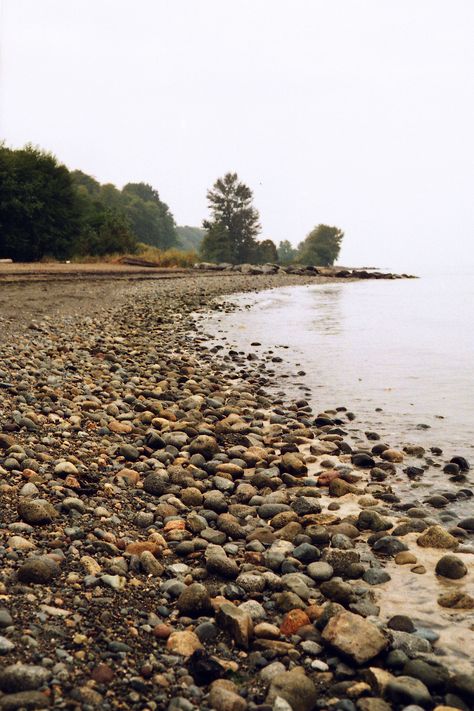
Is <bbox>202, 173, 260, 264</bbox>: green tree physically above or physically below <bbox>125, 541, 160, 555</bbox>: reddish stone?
above

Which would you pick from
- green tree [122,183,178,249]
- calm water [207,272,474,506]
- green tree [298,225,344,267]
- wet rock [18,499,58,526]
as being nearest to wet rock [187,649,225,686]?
wet rock [18,499,58,526]

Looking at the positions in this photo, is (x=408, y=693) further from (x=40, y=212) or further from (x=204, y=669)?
(x=40, y=212)

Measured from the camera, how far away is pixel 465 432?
6.30m

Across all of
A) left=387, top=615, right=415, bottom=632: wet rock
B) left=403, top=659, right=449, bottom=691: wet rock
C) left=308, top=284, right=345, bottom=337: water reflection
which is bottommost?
left=387, top=615, right=415, bottom=632: wet rock

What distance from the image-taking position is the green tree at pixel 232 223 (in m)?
70.2

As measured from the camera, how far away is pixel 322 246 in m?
94.9

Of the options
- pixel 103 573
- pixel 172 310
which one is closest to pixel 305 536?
pixel 103 573

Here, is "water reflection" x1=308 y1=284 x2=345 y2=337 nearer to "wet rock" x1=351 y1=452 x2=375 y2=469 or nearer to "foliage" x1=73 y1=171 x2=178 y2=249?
"wet rock" x1=351 y1=452 x2=375 y2=469

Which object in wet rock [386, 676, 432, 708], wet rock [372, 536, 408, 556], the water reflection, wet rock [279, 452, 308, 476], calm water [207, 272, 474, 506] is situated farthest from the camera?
the water reflection

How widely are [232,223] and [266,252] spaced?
226 inches

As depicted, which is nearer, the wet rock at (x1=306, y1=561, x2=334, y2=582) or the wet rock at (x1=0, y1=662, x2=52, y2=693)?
the wet rock at (x1=0, y1=662, x2=52, y2=693)

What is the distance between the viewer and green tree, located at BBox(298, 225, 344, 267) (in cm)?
9394

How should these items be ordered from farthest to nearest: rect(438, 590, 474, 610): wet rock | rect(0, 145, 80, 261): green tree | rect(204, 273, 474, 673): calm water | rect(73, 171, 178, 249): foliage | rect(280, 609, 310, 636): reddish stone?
1. rect(73, 171, 178, 249): foliage
2. rect(0, 145, 80, 261): green tree
3. rect(204, 273, 474, 673): calm water
4. rect(438, 590, 474, 610): wet rock
5. rect(280, 609, 310, 636): reddish stone

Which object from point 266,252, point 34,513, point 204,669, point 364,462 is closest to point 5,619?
point 204,669
